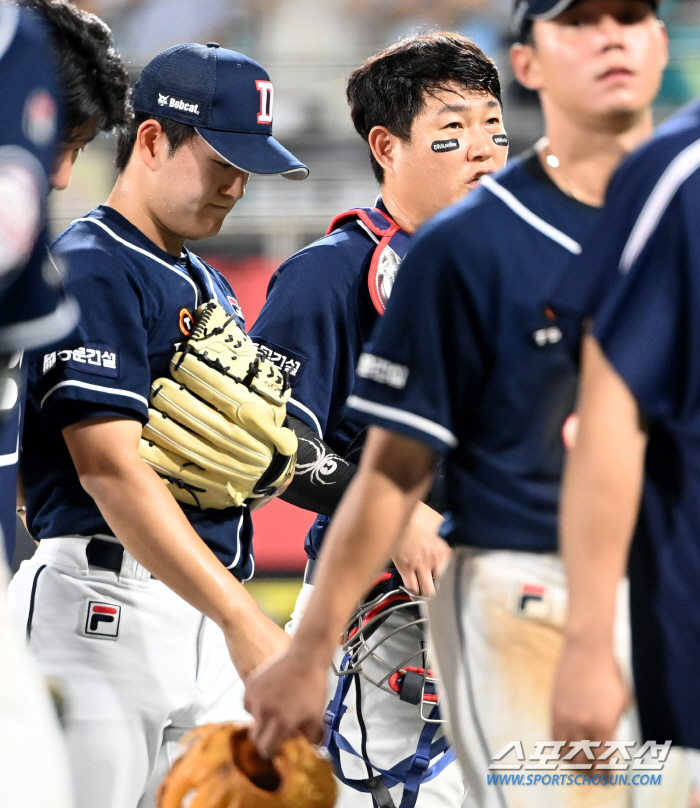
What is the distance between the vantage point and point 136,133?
2.79m

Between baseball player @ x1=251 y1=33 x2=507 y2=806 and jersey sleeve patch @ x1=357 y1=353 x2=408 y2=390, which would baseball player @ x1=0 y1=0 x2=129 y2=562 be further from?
baseball player @ x1=251 y1=33 x2=507 y2=806

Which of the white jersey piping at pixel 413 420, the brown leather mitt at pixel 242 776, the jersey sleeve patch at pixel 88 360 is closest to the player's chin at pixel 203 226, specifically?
the jersey sleeve patch at pixel 88 360

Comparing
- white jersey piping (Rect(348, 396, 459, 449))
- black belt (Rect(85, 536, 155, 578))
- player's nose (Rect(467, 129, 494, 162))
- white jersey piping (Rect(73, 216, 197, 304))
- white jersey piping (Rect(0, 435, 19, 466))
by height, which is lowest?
black belt (Rect(85, 536, 155, 578))

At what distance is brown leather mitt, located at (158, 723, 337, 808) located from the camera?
1745 mm

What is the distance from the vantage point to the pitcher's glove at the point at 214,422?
2.57 m

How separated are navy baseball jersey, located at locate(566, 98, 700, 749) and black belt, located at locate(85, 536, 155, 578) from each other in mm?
1354

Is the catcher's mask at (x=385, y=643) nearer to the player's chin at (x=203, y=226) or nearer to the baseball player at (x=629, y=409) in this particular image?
the player's chin at (x=203, y=226)

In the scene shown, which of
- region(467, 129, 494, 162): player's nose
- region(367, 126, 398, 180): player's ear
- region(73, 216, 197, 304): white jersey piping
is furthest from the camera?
region(367, 126, 398, 180): player's ear

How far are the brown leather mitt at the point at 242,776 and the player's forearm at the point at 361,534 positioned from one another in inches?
7.6

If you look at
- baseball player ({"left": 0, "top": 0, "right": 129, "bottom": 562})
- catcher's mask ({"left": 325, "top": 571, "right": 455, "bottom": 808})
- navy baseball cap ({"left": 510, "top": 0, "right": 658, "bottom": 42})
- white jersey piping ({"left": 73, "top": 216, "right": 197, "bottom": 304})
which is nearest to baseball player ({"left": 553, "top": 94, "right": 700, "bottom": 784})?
navy baseball cap ({"left": 510, "top": 0, "right": 658, "bottom": 42})

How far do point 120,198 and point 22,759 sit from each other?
159 cm

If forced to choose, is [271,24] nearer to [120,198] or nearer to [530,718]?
[120,198]

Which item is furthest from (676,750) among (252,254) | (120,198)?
(252,254)

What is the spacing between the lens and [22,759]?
149 centimetres
